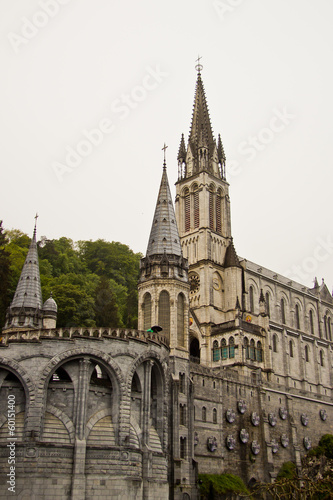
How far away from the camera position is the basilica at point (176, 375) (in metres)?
37.0

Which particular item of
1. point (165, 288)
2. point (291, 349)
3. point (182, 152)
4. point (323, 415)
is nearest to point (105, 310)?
point (165, 288)

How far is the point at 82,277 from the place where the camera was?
8131 cm

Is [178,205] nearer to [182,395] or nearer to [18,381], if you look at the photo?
[182,395]

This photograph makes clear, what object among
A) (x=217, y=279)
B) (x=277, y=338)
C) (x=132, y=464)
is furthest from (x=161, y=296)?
(x=277, y=338)

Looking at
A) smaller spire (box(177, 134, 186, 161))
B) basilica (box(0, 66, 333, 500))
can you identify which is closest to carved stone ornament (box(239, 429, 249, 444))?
basilica (box(0, 66, 333, 500))

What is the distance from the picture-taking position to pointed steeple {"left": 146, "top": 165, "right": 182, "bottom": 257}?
53.8 m

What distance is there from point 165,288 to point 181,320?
3.22m

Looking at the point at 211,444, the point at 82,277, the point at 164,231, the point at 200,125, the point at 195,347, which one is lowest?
the point at 211,444

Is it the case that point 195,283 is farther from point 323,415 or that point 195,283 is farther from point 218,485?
point 218,485

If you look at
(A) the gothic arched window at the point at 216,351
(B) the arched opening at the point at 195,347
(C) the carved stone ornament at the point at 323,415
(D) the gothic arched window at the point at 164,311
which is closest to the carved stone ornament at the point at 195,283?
(B) the arched opening at the point at 195,347

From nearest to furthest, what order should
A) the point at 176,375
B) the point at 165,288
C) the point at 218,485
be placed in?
the point at 176,375, the point at 218,485, the point at 165,288

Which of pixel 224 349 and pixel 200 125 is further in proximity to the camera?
pixel 200 125

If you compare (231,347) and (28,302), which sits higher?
(28,302)

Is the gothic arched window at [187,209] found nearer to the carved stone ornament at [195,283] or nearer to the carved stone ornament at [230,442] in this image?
the carved stone ornament at [195,283]
